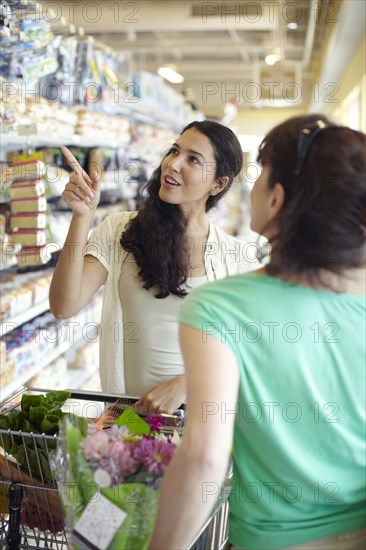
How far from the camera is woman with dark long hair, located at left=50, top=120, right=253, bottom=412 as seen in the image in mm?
2355

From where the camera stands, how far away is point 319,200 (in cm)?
126

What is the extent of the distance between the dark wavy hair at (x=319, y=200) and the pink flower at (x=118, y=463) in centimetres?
48

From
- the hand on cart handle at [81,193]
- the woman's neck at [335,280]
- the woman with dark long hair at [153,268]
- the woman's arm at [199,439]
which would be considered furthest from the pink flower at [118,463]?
the hand on cart handle at [81,193]

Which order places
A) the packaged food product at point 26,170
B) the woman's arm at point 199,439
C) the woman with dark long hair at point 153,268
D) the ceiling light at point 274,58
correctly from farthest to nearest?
the ceiling light at point 274,58
the packaged food product at point 26,170
the woman with dark long hair at point 153,268
the woman's arm at point 199,439

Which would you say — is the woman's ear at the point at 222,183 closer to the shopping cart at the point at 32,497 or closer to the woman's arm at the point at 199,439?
the shopping cart at the point at 32,497

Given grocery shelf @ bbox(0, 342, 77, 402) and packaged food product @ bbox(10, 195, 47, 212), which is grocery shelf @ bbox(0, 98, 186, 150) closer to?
packaged food product @ bbox(10, 195, 47, 212)

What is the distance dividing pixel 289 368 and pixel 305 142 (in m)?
0.43

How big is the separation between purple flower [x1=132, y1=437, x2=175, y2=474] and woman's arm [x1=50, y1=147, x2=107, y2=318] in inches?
34.1

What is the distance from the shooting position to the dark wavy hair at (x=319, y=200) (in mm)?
1262

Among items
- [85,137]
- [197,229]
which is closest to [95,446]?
[197,229]

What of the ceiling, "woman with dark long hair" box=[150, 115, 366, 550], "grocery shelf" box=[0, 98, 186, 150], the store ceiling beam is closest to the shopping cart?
"woman with dark long hair" box=[150, 115, 366, 550]

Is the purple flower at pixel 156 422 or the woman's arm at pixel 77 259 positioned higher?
the woman's arm at pixel 77 259

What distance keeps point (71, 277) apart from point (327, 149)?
45.8 inches

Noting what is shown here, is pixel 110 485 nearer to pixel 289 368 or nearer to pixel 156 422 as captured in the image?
pixel 156 422
